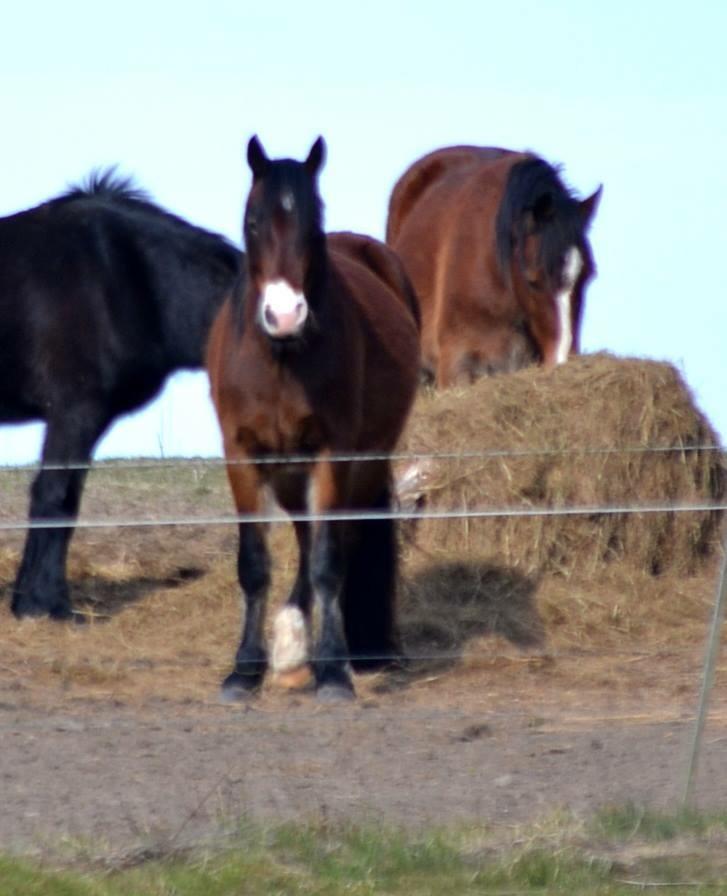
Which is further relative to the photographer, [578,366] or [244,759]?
[578,366]

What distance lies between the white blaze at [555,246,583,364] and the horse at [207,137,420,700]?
10.7 ft

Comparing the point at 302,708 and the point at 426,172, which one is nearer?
the point at 302,708

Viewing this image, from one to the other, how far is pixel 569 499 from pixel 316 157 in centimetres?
268

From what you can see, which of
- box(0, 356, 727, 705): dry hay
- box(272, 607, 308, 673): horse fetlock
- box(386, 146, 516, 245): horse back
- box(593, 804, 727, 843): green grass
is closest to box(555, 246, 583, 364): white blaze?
box(0, 356, 727, 705): dry hay

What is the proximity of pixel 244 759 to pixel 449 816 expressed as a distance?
868mm

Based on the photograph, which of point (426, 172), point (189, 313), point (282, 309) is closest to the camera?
point (282, 309)

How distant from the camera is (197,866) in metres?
4.06

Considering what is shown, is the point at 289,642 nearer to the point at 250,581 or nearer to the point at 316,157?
the point at 250,581

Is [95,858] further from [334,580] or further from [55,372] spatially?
[55,372]

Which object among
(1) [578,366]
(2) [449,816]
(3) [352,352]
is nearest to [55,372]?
(3) [352,352]

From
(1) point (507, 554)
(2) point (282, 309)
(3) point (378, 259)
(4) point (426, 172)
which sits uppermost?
(4) point (426, 172)

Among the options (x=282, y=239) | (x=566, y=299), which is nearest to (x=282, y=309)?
(x=282, y=239)

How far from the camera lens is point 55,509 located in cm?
822

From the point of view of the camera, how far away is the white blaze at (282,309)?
19.8 ft
